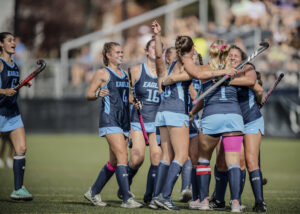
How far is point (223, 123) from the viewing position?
779cm

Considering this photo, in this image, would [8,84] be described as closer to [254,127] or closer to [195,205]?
[195,205]

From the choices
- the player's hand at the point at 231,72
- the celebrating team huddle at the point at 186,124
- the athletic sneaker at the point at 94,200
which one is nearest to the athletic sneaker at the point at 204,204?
the celebrating team huddle at the point at 186,124

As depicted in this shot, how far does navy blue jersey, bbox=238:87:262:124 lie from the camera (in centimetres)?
832

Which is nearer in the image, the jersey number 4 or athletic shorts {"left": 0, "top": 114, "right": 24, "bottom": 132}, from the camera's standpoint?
athletic shorts {"left": 0, "top": 114, "right": 24, "bottom": 132}

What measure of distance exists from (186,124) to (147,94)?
1.43 meters

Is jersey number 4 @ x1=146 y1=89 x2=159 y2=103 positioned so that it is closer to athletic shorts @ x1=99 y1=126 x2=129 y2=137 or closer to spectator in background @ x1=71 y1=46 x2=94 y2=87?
athletic shorts @ x1=99 y1=126 x2=129 y2=137

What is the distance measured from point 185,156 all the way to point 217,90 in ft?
3.10

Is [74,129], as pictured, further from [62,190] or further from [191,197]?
[191,197]

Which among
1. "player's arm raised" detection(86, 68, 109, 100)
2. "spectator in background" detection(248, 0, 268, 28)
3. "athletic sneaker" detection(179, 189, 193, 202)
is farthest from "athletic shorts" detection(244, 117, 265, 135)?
"spectator in background" detection(248, 0, 268, 28)

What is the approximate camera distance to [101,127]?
8.58 metres

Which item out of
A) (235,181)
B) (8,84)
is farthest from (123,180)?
(8,84)

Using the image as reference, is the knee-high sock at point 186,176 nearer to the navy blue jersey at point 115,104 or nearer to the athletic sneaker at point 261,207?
the navy blue jersey at point 115,104

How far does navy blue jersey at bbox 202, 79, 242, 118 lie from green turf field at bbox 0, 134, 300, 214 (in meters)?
1.34

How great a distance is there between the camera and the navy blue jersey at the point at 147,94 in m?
9.38
